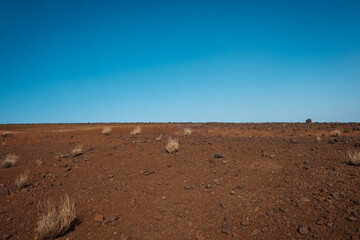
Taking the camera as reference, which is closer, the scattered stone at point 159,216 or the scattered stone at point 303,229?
the scattered stone at point 303,229

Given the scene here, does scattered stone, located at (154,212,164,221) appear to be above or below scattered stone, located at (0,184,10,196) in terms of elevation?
below

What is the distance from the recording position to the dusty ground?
4.45 metres

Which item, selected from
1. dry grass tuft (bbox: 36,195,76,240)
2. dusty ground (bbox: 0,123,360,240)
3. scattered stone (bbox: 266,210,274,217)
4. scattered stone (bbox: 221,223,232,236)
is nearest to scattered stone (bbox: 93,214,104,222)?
dusty ground (bbox: 0,123,360,240)

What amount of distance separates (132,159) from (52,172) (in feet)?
9.53

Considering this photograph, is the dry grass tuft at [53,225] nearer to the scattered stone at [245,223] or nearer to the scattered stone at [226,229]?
the scattered stone at [226,229]

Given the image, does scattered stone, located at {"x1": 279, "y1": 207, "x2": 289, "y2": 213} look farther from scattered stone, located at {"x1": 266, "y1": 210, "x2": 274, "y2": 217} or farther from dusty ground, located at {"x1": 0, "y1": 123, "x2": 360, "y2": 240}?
scattered stone, located at {"x1": 266, "y1": 210, "x2": 274, "y2": 217}

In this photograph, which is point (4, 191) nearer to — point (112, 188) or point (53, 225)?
point (112, 188)

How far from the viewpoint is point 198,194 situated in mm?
5918

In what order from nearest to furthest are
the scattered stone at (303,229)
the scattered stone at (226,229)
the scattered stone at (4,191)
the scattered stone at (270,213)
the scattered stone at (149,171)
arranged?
1. the scattered stone at (303,229)
2. the scattered stone at (226,229)
3. the scattered stone at (270,213)
4. the scattered stone at (4,191)
5. the scattered stone at (149,171)

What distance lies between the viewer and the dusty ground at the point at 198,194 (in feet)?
14.6

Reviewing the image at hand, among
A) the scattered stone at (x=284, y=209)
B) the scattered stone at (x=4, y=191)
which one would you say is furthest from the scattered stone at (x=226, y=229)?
the scattered stone at (x=4, y=191)

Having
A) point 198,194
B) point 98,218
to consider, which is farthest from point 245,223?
point 98,218

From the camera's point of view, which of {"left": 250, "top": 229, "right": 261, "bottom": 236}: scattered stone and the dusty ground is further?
the dusty ground

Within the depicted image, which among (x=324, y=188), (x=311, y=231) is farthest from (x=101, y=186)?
(x=324, y=188)
